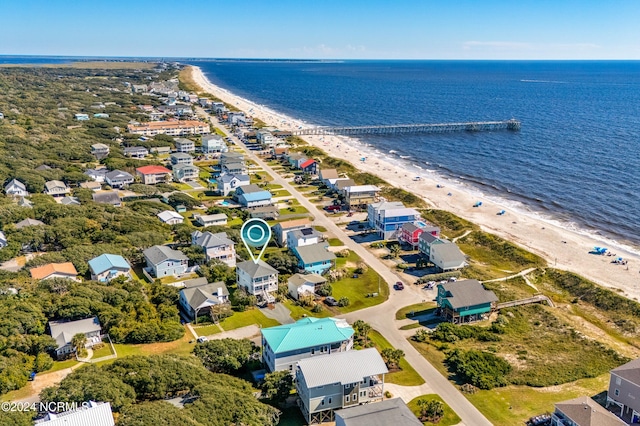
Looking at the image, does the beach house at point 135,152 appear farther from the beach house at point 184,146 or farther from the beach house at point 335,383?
the beach house at point 335,383

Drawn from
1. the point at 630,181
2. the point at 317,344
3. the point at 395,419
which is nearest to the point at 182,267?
the point at 317,344

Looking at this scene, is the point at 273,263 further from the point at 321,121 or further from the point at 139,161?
the point at 321,121

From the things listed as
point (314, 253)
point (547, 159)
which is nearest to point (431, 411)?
point (314, 253)

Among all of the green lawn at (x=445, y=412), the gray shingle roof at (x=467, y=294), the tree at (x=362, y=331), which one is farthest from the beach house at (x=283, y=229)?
the green lawn at (x=445, y=412)

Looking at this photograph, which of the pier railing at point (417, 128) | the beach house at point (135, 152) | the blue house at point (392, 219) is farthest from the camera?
the pier railing at point (417, 128)

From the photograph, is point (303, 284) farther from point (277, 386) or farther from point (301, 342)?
point (277, 386)
